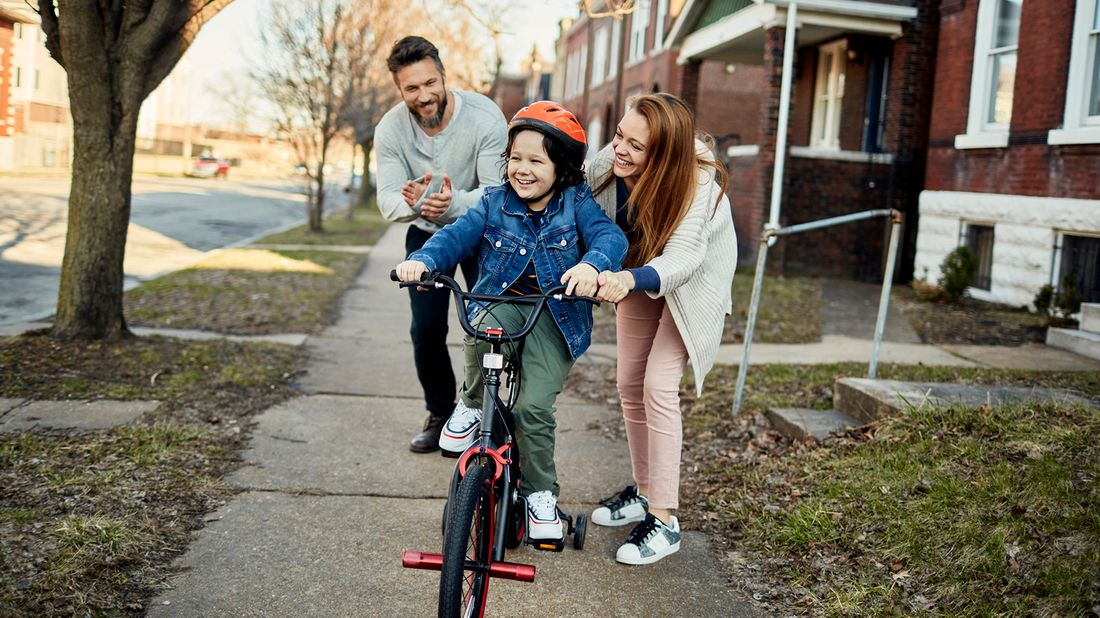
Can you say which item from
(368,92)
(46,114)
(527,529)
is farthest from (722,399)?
(46,114)

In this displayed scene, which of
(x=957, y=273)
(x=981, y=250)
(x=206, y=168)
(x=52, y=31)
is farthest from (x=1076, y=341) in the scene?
(x=206, y=168)

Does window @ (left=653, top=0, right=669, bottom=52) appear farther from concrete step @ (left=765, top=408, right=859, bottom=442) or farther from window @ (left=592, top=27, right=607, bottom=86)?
concrete step @ (left=765, top=408, right=859, bottom=442)

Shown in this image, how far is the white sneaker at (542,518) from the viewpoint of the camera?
3.70 meters

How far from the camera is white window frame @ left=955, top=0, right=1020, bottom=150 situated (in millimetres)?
11953

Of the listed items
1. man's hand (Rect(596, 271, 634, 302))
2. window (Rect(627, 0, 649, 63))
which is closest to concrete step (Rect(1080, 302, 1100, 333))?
man's hand (Rect(596, 271, 634, 302))

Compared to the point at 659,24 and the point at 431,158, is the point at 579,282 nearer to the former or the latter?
the point at 431,158

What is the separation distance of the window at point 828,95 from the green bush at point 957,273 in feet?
17.2

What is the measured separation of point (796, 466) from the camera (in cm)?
506

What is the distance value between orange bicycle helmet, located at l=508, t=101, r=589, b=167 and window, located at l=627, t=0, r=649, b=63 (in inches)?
974

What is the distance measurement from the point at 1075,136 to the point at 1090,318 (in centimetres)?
240

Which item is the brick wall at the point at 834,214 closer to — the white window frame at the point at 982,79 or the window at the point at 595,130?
Answer: the white window frame at the point at 982,79

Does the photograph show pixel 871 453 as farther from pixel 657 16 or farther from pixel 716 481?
pixel 657 16

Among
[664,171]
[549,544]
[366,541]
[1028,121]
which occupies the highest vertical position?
[1028,121]

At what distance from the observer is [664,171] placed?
3.82 metres
